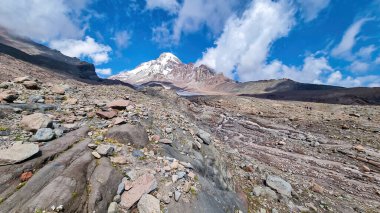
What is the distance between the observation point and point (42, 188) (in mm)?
5414

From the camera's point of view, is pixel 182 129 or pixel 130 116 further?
pixel 182 129

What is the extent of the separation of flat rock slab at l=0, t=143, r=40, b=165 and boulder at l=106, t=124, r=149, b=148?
2.49 m

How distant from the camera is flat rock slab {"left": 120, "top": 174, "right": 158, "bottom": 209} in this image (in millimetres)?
5991

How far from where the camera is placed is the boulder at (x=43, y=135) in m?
6.83

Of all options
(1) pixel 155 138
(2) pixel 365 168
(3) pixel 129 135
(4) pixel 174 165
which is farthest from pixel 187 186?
(2) pixel 365 168

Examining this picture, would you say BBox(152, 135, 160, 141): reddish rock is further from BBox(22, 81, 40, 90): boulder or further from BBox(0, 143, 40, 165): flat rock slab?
BBox(22, 81, 40, 90): boulder

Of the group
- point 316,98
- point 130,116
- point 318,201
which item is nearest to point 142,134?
point 130,116

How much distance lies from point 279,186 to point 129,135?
10483 millimetres

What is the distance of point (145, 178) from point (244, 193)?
7572 millimetres

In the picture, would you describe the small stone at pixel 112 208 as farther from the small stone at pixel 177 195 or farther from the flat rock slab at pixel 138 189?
the small stone at pixel 177 195

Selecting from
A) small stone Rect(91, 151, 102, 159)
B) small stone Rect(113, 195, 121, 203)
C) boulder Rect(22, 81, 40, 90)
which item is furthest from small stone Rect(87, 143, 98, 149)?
boulder Rect(22, 81, 40, 90)

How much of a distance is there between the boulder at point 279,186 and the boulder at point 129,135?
9.34 metres

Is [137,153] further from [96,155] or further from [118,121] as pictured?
[118,121]

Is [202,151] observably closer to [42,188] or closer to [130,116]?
[130,116]
